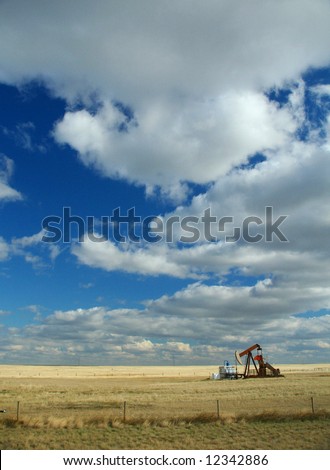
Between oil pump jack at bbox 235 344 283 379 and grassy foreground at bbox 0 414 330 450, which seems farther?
oil pump jack at bbox 235 344 283 379

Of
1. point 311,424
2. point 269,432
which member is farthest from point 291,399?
point 269,432

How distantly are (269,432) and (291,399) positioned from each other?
1738cm

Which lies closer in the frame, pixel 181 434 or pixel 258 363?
pixel 181 434

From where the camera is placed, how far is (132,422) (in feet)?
71.8

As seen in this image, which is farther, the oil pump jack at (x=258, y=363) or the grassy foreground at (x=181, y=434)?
the oil pump jack at (x=258, y=363)
